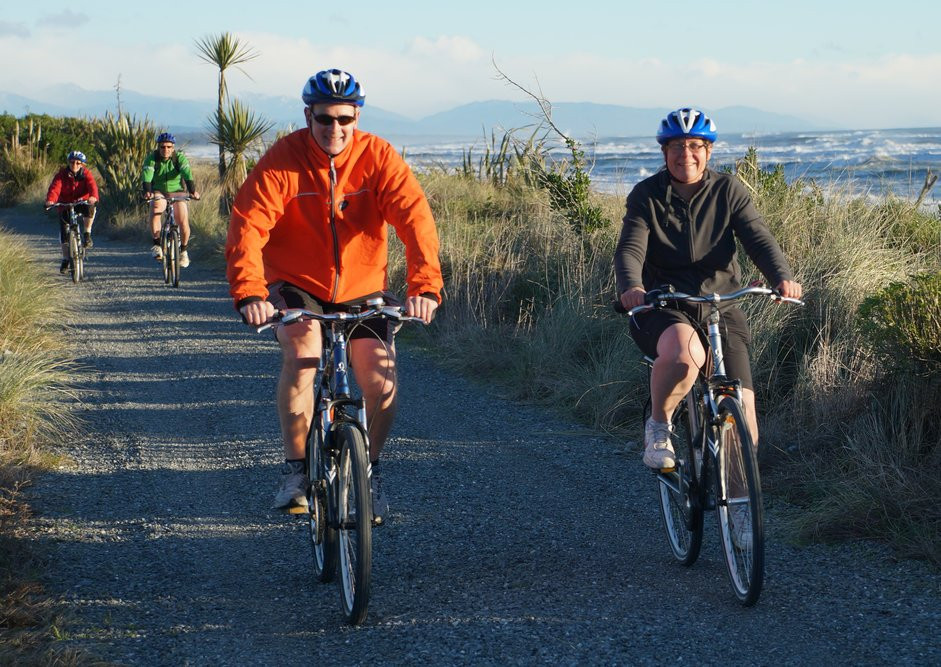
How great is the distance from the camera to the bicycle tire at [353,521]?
153 inches

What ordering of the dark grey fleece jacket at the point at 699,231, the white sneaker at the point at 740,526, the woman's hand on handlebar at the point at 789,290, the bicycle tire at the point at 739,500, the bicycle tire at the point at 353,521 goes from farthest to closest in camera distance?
the dark grey fleece jacket at the point at 699,231
the woman's hand on handlebar at the point at 789,290
the white sneaker at the point at 740,526
the bicycle tire at the point at 739,500
the bicycle tire at the point at 353,521

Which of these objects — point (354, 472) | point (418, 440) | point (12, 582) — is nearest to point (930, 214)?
point (418, 440)

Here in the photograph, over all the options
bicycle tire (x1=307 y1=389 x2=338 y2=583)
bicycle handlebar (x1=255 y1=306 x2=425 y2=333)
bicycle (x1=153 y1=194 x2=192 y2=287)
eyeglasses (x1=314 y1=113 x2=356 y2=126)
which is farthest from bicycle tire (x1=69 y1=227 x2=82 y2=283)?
bicycle handlebar (x1=255 y1=306 x2=425 y2=333)

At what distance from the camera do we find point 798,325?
25.0 ft

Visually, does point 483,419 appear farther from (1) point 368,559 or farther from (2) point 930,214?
(2) point 930,214

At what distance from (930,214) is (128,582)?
860 cm

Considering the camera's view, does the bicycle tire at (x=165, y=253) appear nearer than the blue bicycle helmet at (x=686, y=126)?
No

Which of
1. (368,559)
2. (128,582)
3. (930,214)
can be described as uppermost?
(930,214)

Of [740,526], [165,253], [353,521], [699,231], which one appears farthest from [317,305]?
[165,253]

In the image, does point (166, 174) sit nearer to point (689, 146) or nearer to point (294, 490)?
point (294, 490)

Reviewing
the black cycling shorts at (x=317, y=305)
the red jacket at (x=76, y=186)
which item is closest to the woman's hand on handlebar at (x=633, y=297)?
the black cycling shorts at (x=317, y=305)

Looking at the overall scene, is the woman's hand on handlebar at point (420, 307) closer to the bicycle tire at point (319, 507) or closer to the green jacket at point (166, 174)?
the bicycle tire at point (319, 507)

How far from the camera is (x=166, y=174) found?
14.8 metres

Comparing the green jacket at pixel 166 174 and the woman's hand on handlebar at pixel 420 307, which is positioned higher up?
the green jacket at pixel 166 174
